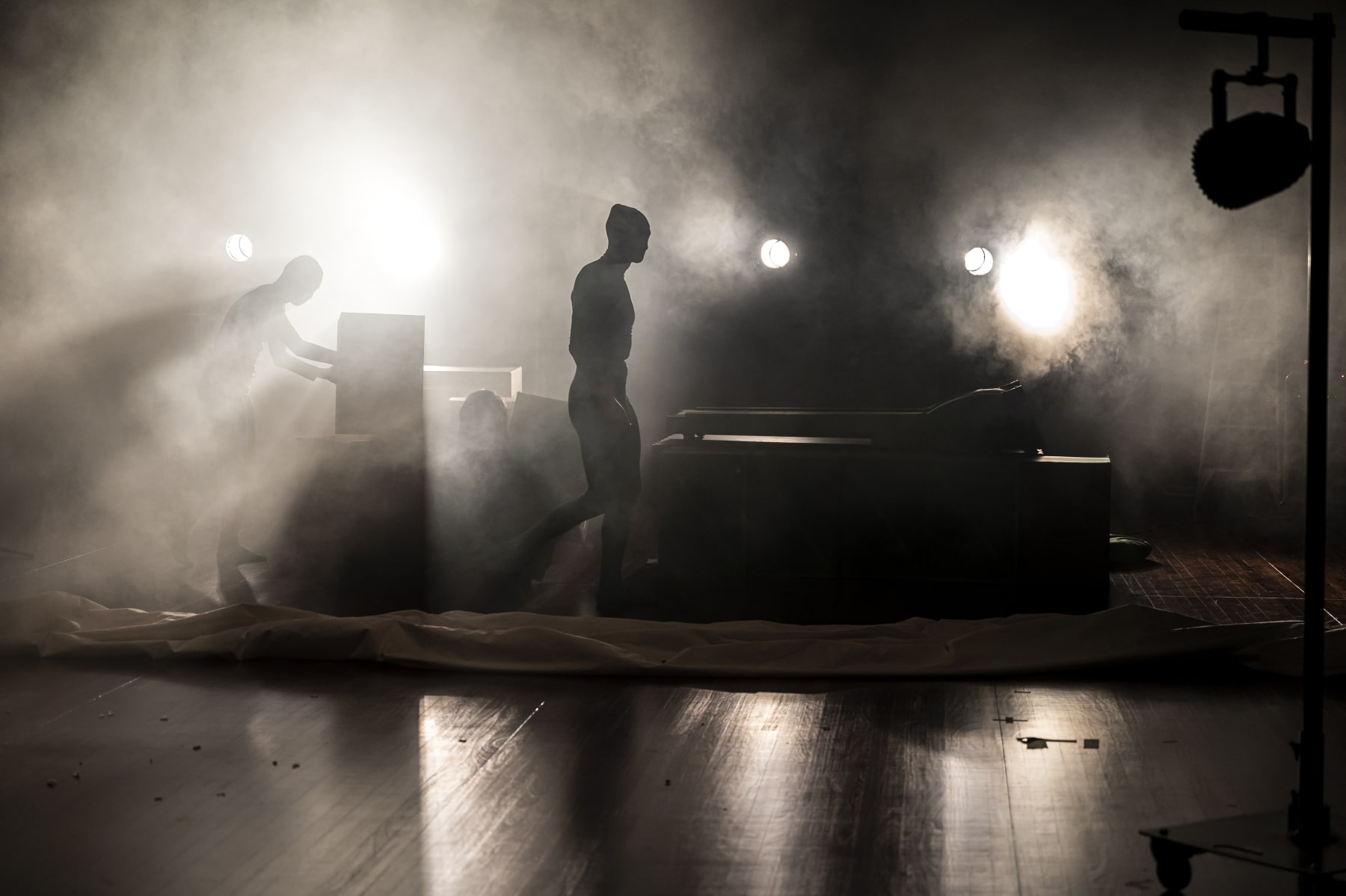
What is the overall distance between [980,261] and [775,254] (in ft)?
3.60

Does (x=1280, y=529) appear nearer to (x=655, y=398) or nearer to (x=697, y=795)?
(x=655, y=398)

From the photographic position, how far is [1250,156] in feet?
5.87

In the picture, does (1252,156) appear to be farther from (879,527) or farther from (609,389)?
(879,527)

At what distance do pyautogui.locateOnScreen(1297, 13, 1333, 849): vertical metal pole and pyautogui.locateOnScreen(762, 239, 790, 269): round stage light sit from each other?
5074mm

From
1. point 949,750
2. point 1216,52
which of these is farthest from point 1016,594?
point 1216,52

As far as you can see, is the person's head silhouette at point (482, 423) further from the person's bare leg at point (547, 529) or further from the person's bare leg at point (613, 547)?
the person's bare leg at point (613, 547)

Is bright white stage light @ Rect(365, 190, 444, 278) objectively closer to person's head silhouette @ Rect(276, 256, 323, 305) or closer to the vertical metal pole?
person's head silhouette @ Rect(276, 256, 323, 305)

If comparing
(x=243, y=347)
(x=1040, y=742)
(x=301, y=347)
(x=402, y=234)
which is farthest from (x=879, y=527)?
(x=402, y=234)

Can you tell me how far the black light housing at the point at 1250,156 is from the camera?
5.85 feet

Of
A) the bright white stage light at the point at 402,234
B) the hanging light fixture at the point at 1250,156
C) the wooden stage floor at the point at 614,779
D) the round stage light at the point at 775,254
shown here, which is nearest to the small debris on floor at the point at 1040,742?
the wooden stage floor at the point at 614,779

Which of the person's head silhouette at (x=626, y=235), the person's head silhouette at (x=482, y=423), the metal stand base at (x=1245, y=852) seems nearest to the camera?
the metal stand base at (x=1245, y=852)

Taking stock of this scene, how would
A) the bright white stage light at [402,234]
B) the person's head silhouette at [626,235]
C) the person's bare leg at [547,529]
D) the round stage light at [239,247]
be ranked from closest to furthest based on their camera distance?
the person's head silhouette at [626,235] → the person's bare leg at [547,529] → the round stage light at [239,247] → the bright white stage light at [402,234]

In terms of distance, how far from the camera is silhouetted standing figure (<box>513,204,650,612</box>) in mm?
4066

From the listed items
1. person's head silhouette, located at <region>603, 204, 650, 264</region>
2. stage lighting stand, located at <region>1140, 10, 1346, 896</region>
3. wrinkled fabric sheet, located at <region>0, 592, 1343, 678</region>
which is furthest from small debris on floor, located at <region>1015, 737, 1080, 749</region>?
person's head silhouette, located at <region>603, 204, 650, 264</region>
